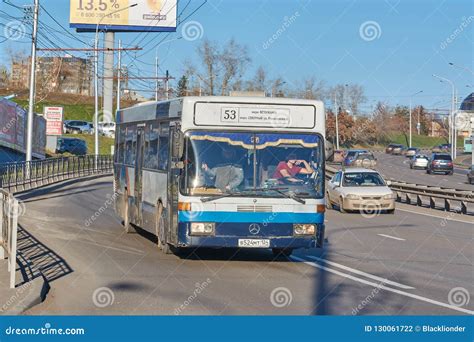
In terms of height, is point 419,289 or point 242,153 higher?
point 242,153

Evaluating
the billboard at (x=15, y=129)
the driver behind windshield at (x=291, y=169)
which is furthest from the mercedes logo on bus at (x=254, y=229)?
Result: the billboard at (x=15, y=129)

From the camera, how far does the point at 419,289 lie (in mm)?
12305

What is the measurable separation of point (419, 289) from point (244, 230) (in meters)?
3.38

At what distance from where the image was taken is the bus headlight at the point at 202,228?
14.5m

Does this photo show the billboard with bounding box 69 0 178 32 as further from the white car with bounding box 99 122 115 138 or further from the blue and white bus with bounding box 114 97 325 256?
the blue and white bus with bounding box 114 97 325 256

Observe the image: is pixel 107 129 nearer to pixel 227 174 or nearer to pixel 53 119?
pixel 53 119

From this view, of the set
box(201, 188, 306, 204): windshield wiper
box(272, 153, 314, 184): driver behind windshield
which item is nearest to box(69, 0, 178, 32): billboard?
box(272, 153, 314, 184): driver behind windshield

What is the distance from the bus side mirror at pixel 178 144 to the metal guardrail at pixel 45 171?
18456 mm

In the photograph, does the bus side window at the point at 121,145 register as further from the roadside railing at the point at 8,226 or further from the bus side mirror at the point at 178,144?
the roadside railing at the point at 8,226

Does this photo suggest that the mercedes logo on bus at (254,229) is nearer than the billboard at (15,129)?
Yes

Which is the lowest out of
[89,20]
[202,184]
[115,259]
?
[115,259]

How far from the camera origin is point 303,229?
48.3ft

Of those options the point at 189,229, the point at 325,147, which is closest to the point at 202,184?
the point at 189,229
